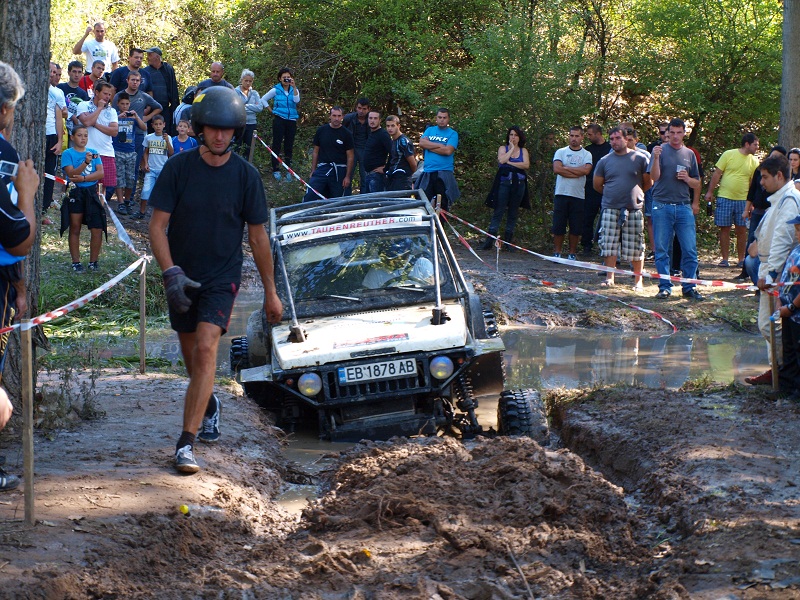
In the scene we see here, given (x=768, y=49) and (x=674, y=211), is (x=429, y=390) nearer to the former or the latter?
(x=674, y=211)

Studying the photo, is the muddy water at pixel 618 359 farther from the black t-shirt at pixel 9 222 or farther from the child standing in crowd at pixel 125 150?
the child standing in crowd at pixel 125 150

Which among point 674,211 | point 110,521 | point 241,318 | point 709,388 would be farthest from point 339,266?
point 674,211

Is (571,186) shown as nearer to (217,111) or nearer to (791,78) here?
(791,78)

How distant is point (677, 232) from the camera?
1392cm

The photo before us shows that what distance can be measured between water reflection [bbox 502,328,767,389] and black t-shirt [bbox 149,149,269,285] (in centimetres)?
418

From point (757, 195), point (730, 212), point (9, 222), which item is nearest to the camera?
point (9, 222)

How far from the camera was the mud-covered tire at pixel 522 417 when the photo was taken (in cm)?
744

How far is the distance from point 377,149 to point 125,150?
14.2 ft

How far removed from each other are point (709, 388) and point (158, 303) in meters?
7.46

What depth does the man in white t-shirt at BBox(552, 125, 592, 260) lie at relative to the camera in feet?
54.3

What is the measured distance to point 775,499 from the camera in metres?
5.55

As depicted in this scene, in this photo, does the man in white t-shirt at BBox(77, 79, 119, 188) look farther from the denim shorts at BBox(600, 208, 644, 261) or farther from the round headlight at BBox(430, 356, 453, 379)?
the round headlight at BBox(430, 356, 453, 379)

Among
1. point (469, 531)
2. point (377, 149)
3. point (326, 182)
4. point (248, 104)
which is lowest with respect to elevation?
point (469, 531)

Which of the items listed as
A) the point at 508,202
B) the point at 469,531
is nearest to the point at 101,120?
the point at 508,202
